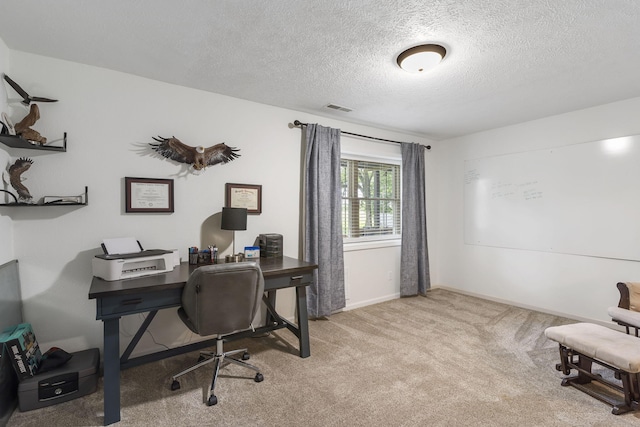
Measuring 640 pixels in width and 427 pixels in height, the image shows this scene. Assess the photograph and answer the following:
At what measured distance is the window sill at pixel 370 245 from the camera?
12.6ft

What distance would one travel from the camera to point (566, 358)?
2203mm

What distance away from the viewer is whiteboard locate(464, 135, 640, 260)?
9.98 feet

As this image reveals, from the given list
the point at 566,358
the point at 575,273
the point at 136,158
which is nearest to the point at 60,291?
the point at 136,158

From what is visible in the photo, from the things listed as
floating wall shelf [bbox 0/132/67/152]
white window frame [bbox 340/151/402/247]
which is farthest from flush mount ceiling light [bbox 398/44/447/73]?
floating wall shelf [bbox 0/132/67/152]

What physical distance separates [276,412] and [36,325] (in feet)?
6.01

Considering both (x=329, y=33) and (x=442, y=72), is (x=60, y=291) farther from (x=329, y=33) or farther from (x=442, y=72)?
(x=442, y=72)

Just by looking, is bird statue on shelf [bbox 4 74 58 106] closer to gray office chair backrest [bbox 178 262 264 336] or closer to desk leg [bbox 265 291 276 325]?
gray office chair backrest [bbox 178 262 264 336]

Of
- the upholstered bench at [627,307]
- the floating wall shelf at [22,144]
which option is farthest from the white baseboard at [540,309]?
the floating wall shelf at [22,144]

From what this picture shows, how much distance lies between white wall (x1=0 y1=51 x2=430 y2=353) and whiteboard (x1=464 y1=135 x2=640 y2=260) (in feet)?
10.4

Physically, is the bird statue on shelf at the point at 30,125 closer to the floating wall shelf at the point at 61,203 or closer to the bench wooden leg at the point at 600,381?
the floating wall shelf at the point at 61,203

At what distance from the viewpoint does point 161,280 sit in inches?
79.4

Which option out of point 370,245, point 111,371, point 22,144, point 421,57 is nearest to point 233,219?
point 111,371

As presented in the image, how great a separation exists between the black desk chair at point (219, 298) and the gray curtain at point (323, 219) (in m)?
1.31

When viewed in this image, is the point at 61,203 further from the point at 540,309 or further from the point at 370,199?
the point at 540,309
